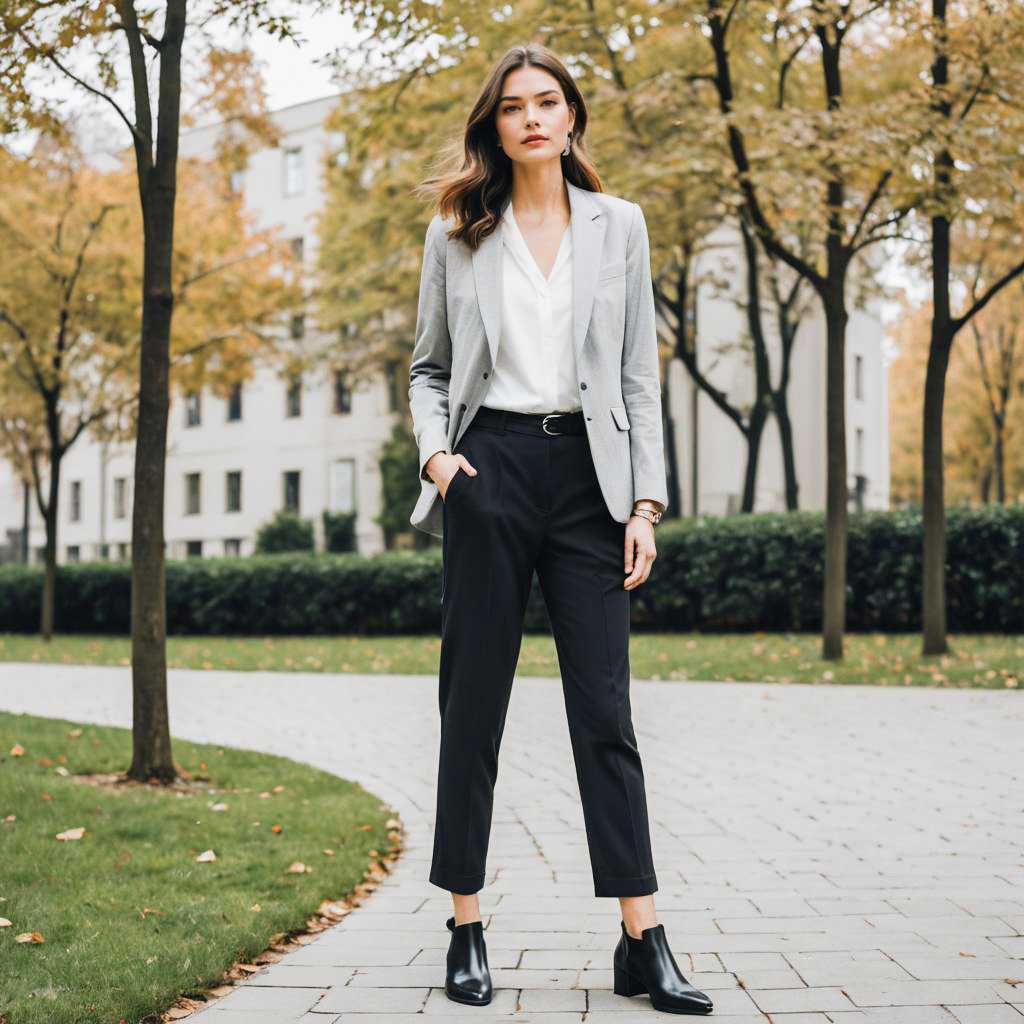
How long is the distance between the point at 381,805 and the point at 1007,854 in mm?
2826

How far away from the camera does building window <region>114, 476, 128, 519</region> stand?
46.5m

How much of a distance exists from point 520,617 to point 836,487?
10096 mm

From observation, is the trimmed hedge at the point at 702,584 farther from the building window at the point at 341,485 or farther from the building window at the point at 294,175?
the building window at the point at 294,175

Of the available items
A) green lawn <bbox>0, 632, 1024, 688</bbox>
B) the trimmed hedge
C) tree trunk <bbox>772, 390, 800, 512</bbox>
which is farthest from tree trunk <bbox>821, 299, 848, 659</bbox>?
tree trunk <bbox>772, 390, 800, 512</bbox>

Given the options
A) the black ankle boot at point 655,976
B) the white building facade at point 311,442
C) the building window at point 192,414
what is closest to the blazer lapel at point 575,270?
the black ankle boot at point 655,976

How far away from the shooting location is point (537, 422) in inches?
127

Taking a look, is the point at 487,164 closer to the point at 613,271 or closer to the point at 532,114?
the point at 532,114

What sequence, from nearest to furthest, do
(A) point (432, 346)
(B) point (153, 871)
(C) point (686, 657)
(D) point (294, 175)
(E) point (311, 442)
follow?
(A) point (432, 346) < (B) point (153, 871) < (C) point (686, 657) < (E) point (311, 442) < (D) point (294, 175)

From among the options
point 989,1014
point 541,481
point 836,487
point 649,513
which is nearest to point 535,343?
point 541,481

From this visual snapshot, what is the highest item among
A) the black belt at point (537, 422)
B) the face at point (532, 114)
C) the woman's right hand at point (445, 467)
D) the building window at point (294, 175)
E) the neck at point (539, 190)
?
the building window at point (294, 175)

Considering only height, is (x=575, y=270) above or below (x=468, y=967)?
above

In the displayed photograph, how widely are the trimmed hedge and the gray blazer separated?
13.2 meters

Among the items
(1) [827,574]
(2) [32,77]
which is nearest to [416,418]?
(2) [32,77]

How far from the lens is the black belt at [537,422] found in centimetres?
322
